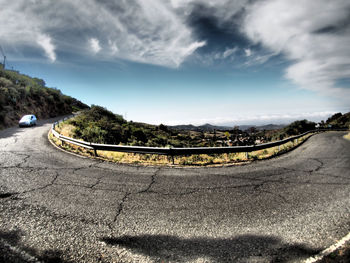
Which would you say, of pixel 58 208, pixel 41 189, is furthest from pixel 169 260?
pixel 41 189

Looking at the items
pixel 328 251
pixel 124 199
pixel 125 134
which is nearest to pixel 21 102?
pixel 125 134

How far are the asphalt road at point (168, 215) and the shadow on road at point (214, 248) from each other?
0.02 m

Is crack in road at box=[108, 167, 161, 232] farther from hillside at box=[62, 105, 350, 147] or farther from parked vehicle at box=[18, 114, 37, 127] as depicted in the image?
parked vehicle at box=[18, 114, 37, 127]

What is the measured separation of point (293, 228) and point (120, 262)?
138 inches

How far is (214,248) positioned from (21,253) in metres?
3.30

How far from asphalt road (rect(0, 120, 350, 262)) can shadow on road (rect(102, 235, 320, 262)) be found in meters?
0.02

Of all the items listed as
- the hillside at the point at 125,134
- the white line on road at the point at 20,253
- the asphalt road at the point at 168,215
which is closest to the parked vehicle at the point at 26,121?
the hillside at the point at 125,134

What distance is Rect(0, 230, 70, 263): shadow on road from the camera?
274 cm

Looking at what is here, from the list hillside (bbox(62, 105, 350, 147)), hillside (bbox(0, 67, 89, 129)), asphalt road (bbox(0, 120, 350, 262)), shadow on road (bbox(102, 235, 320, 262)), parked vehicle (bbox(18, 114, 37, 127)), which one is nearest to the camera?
shadow on road (bbox(102, 235, 320, 262))

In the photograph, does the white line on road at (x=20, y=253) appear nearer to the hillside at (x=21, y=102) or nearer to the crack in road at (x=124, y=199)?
the crack in road at (x=124, y=199)

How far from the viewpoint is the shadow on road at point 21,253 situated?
2742 millimetres

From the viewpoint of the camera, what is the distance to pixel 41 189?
5.33m

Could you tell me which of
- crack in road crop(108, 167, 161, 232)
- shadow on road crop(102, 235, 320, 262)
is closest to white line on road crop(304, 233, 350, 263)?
shadow on road crop(102, 235, 320, 262)

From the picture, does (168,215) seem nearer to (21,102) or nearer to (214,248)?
(214,248)
